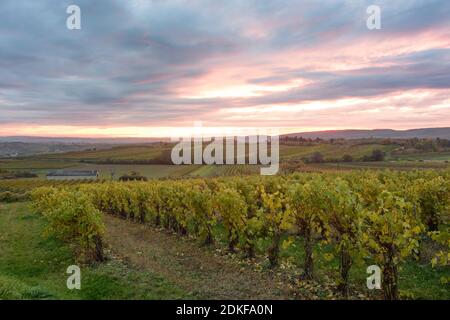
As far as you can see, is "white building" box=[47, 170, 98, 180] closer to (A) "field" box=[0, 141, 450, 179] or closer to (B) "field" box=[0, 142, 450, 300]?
(A) "field" box=[0, 141, 450, 179]

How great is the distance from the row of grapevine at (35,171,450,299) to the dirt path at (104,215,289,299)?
33.6 inches

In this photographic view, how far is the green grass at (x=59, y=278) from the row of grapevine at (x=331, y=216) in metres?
2.59

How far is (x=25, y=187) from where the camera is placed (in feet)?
199

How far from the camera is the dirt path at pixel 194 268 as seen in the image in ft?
27.8

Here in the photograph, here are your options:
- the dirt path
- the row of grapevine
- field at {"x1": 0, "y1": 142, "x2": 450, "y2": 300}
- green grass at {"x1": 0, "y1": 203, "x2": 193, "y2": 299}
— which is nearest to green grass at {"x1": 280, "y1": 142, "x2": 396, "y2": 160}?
the row of grapevine

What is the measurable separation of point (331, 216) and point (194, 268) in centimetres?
464

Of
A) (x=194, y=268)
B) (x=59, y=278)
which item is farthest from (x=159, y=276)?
(x=59, y=278)

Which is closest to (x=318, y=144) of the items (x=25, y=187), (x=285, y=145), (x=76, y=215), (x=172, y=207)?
(x=285, y=145)

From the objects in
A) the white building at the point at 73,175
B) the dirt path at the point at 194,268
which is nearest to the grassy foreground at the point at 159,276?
the dirt path at the point at 194,268

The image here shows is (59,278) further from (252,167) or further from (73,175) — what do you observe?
(73,175)

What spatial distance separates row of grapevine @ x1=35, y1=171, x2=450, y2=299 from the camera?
7090 millimetres

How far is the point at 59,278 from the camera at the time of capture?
34.5 ft
